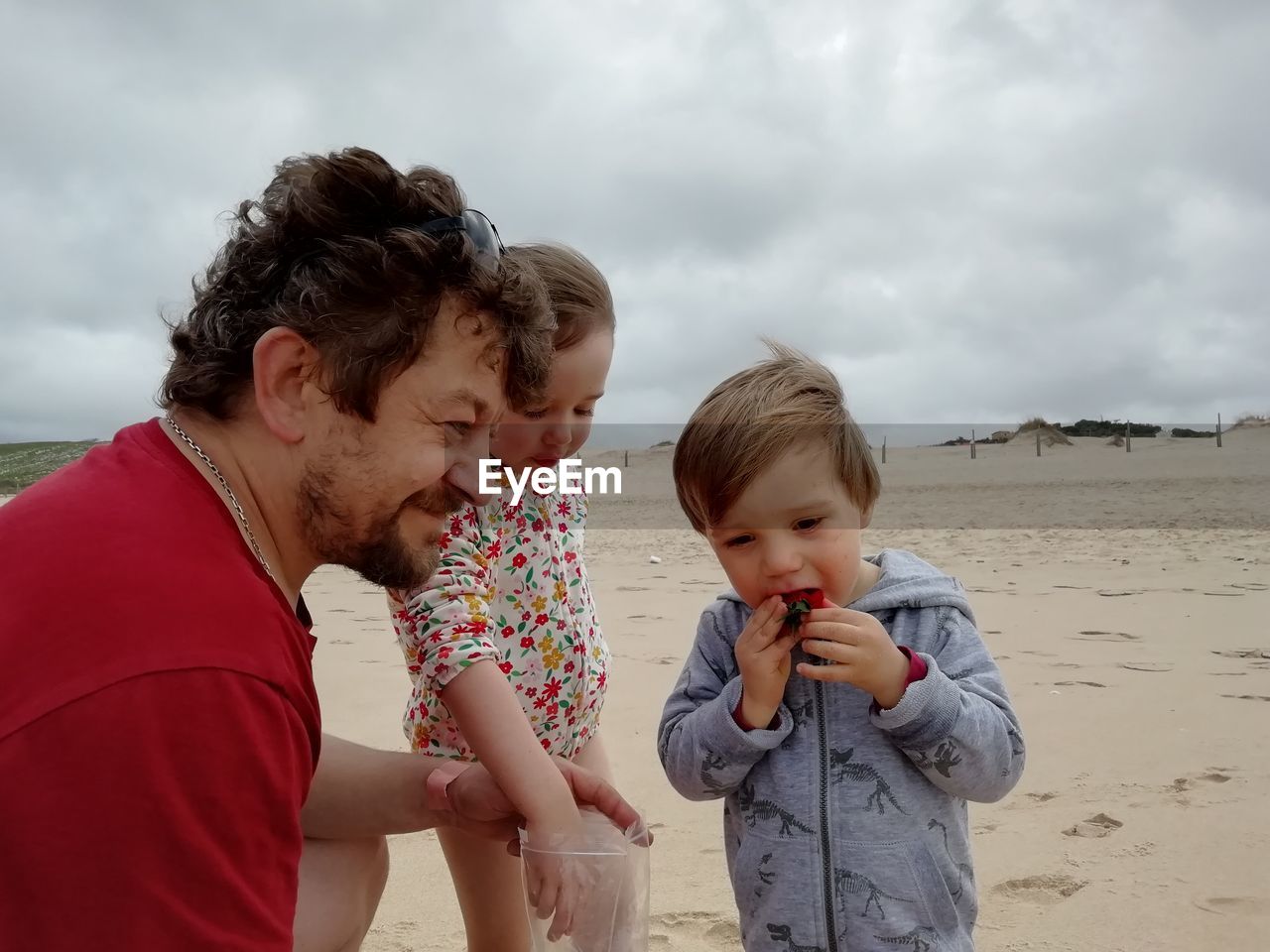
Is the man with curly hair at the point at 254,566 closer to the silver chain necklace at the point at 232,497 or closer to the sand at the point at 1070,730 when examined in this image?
the silver chain necklace at the point at 232,497

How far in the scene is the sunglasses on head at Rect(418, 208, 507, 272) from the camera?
179 cm

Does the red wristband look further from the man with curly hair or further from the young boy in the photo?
the man with curly hair

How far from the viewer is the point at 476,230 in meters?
1.85

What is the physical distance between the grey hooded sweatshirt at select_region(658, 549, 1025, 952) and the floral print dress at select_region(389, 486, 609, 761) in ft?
1.50

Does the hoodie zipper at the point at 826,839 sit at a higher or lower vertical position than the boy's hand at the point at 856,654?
lower

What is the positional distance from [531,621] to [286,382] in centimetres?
106

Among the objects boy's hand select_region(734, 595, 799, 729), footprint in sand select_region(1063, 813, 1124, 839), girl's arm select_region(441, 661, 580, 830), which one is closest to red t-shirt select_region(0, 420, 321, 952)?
girl's arm select_region(441, 661, 580, 830)

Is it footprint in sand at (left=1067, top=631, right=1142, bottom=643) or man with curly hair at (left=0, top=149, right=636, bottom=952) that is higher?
man with curly hair at (left=0, top=149, right=636, bottom=952)

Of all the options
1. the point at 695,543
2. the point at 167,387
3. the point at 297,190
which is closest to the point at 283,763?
the point at 167,387

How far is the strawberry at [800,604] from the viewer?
1.94 meters

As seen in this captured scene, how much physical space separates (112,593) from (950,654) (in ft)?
4.93

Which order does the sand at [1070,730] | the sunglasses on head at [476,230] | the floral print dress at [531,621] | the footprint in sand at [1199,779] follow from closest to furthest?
the sunglasses on head at [476,230] → the floral print dress at [531,621] → the sand at [1070,730] → the footprint in sand at [1199,779]

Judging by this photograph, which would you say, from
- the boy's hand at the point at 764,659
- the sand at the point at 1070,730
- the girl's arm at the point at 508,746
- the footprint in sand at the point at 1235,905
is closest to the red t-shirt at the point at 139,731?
the girl's arm at the point at 508,746
